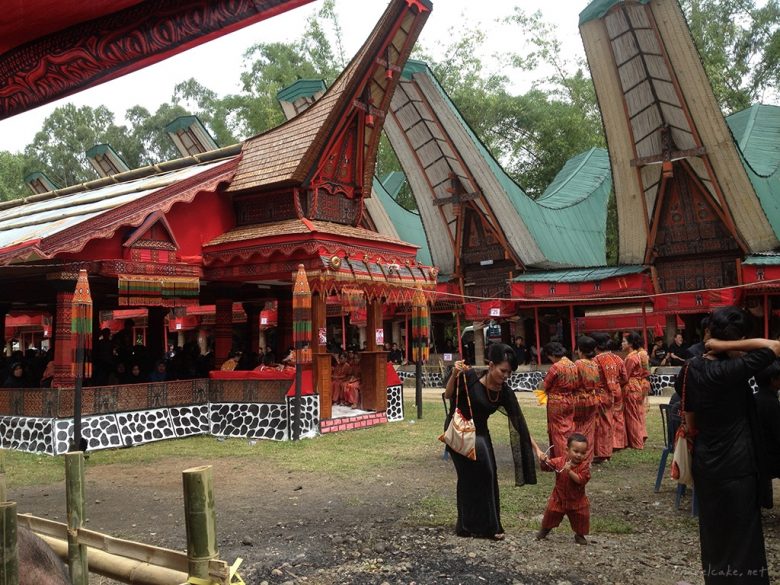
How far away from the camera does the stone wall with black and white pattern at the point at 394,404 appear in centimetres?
1398

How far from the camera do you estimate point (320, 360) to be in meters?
12.5

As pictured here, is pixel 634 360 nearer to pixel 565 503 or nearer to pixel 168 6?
pixel 565 503

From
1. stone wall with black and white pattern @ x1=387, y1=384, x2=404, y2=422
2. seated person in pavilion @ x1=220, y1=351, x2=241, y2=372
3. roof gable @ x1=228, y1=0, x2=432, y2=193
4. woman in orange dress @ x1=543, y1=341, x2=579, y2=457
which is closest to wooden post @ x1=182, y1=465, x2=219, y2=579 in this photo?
woman in orange dress @ x1=543, y1=341, x2=579, y2=457

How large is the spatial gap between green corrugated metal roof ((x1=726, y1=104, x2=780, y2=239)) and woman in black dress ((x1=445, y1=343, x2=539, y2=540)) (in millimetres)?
13547

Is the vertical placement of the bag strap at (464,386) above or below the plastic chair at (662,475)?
above

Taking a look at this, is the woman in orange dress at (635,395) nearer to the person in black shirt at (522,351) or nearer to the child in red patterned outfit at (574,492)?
the child in red patterned outfit at (574,492)

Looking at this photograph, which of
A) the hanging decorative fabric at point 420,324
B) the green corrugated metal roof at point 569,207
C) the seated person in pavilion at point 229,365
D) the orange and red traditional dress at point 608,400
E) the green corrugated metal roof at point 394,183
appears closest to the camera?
the orange and red traditional dress at point 608,400

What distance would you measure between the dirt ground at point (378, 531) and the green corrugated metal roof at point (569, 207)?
534 inches

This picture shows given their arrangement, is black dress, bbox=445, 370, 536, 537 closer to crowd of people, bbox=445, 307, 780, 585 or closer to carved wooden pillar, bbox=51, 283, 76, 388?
crowd of people, bbox=445, 307, 780, 585

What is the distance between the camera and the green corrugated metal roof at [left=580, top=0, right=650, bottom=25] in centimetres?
1612

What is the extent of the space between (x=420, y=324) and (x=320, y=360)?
2569mm

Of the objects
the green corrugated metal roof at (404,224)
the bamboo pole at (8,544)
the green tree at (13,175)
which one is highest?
the green tree at (13,175)

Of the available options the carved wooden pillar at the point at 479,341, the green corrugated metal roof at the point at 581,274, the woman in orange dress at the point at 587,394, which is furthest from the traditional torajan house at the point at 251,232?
the carved wooden pillar at the point at 479,341

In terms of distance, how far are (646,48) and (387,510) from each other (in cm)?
1386
